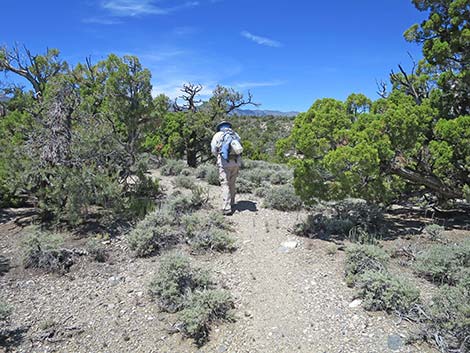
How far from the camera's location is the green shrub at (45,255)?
6.32 meters

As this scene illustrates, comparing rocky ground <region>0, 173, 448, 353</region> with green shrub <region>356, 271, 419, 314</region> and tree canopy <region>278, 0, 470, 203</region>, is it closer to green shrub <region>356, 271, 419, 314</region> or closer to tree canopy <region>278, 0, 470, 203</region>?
green shrub <region>356, 271, 419, 314</region>

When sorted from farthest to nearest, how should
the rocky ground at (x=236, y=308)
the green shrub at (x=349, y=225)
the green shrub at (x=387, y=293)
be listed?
the green shrub at (x=349, y=225) → the green shrub at (x=387, y=293) → the rocky ground at (x=236, y=308)

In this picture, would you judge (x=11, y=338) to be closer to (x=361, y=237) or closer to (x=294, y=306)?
(x=294, y=306)

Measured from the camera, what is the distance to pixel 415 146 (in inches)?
283

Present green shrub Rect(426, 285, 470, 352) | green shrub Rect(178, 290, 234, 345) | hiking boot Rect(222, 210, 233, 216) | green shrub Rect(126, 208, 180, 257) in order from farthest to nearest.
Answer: hiking boot Rect(222, 210, 233, 216) → green shrub Rect(126, 208, 180, 257) → green shrub Rect(178, 290, 234, 345) → green shrub Rect(426, 285, 470, 352)

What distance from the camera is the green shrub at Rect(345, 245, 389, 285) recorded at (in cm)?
551

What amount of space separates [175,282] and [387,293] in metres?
2.98

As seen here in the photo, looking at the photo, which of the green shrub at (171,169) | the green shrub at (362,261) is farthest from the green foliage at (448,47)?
the green shrub at (171,169)

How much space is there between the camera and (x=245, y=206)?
9.63 meters

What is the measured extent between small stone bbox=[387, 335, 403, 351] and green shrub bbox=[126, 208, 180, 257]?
4.25 meters

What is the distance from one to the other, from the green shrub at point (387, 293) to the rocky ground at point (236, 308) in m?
0.15

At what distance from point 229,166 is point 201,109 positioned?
9990mm

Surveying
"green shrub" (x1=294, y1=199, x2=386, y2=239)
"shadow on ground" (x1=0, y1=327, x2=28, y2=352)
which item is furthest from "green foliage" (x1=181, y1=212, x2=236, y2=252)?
"shadow on ground" (x1=0, y1=327, x2=28, y2=352)

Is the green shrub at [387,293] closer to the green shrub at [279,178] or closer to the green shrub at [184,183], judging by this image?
the green shrub at [184,183]
